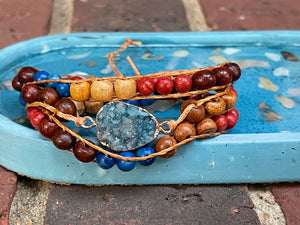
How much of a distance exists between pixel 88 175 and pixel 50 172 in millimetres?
57

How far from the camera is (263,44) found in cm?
88

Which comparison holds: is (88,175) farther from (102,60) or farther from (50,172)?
(102,60)

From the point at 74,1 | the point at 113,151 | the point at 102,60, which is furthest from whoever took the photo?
the point at 74,1

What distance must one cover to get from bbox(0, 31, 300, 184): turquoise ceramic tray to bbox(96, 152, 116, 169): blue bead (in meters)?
0.04

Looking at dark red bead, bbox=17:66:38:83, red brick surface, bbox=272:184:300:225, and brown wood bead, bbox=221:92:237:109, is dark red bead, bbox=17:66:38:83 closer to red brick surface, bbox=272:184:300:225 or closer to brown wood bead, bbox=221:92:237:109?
brown wood bead, bbox=221:92:237:109

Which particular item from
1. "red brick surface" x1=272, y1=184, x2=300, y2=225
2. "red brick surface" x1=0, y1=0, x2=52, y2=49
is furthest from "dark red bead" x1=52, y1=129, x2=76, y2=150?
"red brick surface" x1=0, y1=0, x2=52, y2=49

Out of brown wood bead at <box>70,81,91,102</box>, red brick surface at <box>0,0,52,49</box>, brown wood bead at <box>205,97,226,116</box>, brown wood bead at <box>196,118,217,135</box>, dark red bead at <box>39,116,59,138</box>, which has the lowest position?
red brick surface at <box>0,0,52,49</box>

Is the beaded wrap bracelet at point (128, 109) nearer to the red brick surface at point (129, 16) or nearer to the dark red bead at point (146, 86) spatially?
the dark red bead at point (146, 86)

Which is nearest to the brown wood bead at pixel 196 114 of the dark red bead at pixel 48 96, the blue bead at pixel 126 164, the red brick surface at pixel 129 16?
the blue bead at pixel 126 164

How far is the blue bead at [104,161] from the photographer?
562 millimetres

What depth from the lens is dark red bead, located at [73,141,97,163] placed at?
56 cm

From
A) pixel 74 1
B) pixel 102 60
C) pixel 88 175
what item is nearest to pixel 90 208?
pixel 88 175

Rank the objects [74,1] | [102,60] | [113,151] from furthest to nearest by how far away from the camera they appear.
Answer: [74,1]
[102,60]
[113,151]

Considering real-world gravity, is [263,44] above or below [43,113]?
below
